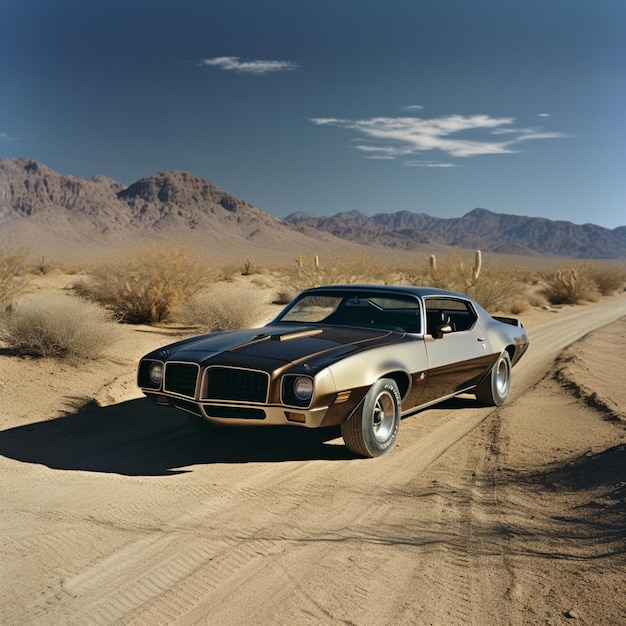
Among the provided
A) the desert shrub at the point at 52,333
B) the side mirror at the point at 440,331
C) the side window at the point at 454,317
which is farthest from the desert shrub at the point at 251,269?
the side mirror at the point at 440,331

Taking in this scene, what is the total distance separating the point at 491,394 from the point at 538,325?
41.7ft

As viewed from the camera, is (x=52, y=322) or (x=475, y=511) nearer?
(x=475, y=511)

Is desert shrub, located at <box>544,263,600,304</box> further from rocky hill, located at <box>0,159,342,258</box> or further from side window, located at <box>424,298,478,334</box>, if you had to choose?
rocky hill, located at <box>0,159,342,258</box>

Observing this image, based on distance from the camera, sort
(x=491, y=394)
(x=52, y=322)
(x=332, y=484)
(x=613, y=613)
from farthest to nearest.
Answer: (x=52, y=322), (x=491, y=394), (x=332, y=484), (x=613, y=613)

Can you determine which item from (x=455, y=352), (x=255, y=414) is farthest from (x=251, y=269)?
(x=255, y=414)

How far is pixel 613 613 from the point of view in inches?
129

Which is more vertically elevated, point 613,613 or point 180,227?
point 180,227

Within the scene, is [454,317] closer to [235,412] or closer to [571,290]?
[235,412]

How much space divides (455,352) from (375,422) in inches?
64.9

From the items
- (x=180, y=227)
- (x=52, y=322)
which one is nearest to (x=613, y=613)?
(x=52, y=322)

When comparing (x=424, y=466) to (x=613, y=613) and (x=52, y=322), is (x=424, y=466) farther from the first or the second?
(x=52, y=322)

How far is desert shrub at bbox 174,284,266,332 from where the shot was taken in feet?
47.0

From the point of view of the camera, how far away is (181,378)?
5.96 m

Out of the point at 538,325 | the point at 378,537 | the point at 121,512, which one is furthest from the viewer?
the point at 538,325
